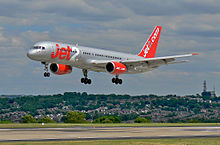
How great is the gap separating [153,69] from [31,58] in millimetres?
28664

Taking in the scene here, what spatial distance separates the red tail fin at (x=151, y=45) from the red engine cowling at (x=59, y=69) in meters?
21.0

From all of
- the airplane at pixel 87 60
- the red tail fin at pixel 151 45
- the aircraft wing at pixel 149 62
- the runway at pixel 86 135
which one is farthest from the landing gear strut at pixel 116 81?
the red tail fin at pixel 151 45

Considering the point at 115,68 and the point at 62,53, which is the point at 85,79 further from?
the point at 62,53

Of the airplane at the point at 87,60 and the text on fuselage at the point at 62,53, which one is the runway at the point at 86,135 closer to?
the airplane at the point at 87,60

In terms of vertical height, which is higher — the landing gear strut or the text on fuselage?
the text on fuselage

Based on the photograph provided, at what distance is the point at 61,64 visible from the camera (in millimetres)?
86562

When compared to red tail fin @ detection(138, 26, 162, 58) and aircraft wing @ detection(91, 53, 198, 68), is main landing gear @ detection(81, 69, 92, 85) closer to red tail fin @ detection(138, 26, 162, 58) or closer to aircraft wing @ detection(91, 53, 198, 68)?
aircraft wing @ detection(91, 53, 198, 68)

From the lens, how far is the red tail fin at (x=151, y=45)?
10331 cm

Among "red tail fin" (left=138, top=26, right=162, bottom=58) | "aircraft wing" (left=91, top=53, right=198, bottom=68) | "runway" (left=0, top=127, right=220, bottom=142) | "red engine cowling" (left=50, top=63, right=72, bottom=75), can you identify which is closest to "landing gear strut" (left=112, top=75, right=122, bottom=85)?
"aircraft wing" (left=91, top=53, right=198, bottom=68)

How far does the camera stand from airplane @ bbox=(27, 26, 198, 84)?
7675 cm

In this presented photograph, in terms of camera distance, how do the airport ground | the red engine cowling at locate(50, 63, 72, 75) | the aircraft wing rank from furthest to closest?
the red engine cowling at locate(50, 63, 72, 75) → the aircraft wing → the airport ground

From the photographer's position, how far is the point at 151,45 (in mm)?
105688

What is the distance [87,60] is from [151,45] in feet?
87.9

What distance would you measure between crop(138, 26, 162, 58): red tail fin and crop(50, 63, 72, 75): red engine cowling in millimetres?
20973
